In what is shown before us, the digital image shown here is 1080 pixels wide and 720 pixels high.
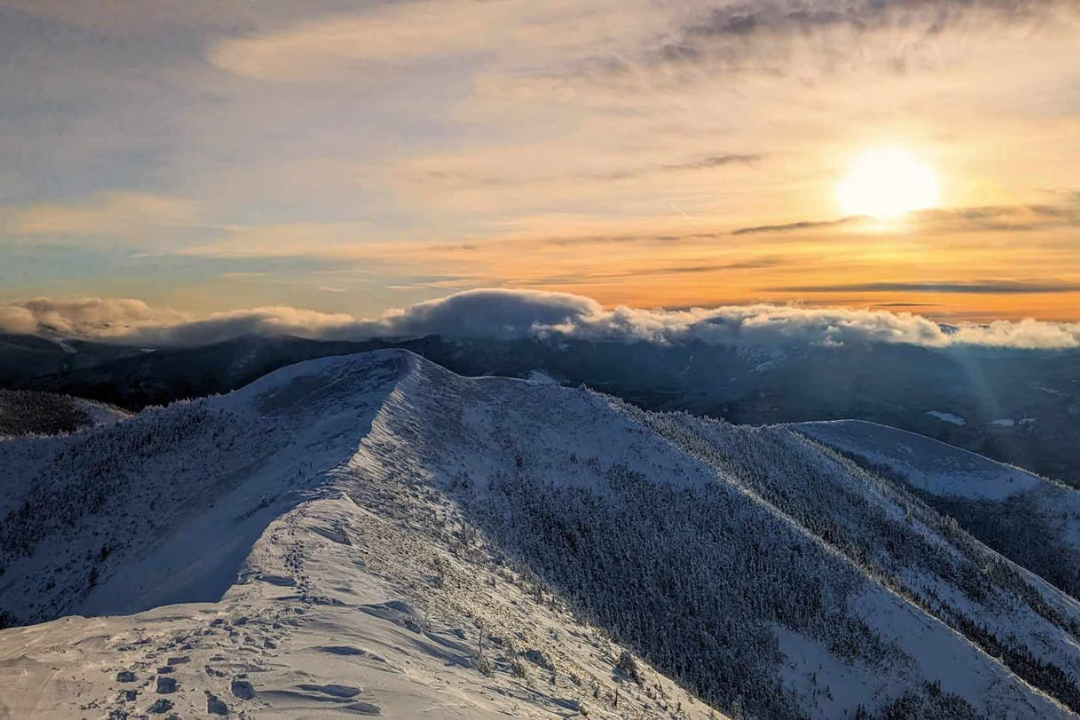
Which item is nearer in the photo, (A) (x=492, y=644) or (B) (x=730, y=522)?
(A) (x=492, y=644)

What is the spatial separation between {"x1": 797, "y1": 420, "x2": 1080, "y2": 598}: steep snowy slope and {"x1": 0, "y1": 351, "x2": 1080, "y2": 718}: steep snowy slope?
90.4ft

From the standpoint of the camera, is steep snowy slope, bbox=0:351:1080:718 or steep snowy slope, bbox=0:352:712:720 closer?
steep snowy slope, bbox=0:352:712:720

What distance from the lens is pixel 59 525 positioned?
45.6m

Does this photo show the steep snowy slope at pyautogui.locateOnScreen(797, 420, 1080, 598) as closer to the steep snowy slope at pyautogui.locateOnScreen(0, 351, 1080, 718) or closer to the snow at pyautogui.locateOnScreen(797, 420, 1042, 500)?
the snow at pyautogui.locateOnScreen(797, 420, 1042, 500)

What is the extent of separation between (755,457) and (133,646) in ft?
229

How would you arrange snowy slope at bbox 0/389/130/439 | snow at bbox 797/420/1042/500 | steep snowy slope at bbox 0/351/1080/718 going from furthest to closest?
snowy slope at bbox 0/389/130/439 < snow at bbox 797/420/1042/500 < steep snowy slope at bbox 0/351/1080/718

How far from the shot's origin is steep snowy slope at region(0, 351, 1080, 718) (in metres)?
15.0

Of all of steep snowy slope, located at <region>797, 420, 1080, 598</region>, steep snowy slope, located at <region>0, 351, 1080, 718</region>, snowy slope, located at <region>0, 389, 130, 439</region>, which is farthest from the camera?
snowy slope, located at <region>0, 389, 130, 439</region>

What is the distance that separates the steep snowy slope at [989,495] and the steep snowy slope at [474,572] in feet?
90.4

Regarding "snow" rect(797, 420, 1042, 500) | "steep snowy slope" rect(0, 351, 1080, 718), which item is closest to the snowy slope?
"steep snowy slope" rect(0, 351, 1080, 718)

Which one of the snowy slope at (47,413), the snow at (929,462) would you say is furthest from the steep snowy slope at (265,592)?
the snow at (929,462)

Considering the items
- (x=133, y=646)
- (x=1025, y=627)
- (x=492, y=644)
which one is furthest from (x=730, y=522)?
(x=133, y=646)

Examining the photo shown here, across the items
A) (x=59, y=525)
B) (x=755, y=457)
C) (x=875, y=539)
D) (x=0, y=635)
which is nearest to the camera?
(x=0, y=635)

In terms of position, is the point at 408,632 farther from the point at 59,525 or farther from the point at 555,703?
the point at 59,525
